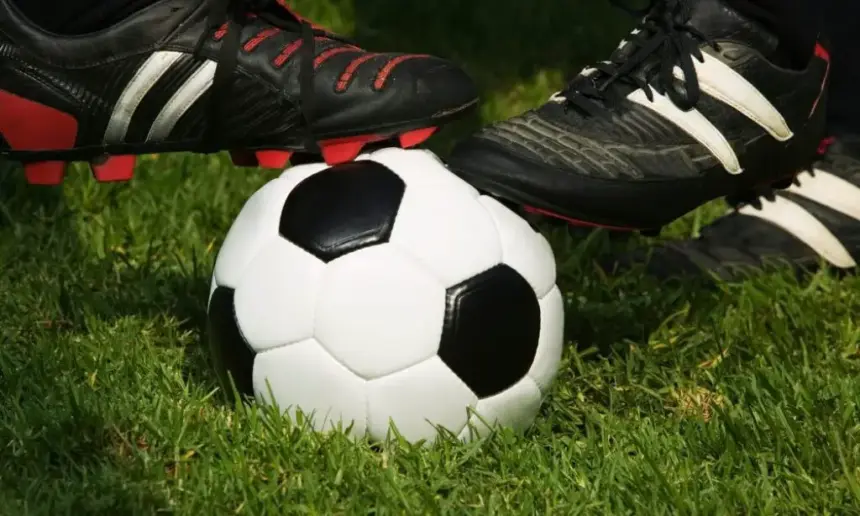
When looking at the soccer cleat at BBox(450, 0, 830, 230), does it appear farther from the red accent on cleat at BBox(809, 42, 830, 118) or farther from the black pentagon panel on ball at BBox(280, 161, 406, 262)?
the black pentagon panel on ball at BBox(280, 161, 406, 262)

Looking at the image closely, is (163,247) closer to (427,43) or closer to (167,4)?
(167,4)

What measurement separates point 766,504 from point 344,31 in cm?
359

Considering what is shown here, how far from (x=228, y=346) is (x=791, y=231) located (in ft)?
5.62

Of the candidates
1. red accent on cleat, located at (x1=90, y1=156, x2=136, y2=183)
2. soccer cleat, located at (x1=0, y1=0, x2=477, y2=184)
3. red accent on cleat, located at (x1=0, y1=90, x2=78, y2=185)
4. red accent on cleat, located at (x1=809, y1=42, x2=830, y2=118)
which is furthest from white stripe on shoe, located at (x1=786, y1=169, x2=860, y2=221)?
red accent on cleat, located at (x1=0, y1=90, x2=78, y2=185)

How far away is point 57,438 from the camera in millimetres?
2035

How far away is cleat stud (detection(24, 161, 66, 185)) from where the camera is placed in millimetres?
2381

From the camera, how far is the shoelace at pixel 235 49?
7.64ft

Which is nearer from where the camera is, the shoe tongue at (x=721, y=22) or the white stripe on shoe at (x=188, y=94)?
the white stripe on shoe at (x=188, y=94)

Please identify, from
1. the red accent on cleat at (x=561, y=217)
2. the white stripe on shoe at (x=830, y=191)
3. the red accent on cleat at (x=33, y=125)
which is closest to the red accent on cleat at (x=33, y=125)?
the red accent on cleat at (x=33, y=125)

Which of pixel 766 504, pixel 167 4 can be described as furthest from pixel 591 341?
pixel 167 4

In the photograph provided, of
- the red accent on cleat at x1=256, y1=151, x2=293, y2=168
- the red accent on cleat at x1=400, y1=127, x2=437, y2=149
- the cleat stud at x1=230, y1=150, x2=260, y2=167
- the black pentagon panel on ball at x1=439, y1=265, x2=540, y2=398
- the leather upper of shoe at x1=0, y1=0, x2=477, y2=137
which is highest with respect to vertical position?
the leather upper of shoe at x1=0, y1=0, x2=477, y2=137

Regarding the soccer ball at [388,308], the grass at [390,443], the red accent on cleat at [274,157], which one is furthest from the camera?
the red accent on cleat at [274,157]

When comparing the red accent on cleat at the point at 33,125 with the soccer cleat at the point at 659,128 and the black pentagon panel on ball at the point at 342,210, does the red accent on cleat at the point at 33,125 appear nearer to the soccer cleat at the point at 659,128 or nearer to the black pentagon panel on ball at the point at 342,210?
the black pentagon panel on ball at the point at 342,210

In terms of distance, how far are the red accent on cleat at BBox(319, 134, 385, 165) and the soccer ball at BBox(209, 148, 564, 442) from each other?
0.35 feet
